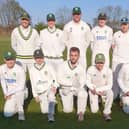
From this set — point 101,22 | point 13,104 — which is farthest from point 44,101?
point 101,22

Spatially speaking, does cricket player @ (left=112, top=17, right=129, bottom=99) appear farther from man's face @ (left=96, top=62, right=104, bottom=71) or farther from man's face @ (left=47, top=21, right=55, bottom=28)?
man's face @ (left=47, top=21, right=55, bottom=28)

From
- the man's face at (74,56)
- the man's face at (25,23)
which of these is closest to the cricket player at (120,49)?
the man's face at (74,56)

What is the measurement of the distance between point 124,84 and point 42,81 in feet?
6.49

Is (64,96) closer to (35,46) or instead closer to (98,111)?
(98,111)

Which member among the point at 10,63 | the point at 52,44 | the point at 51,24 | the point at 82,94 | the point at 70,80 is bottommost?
the point at 82,94

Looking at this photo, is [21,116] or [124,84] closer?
[21,116]

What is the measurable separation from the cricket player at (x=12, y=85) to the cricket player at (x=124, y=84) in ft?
7.76

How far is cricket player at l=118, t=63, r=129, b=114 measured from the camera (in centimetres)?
940

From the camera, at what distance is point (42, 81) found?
9.42m

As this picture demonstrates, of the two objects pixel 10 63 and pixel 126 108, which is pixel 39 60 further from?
pixel 126 108

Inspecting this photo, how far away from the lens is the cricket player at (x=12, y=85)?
884 cm

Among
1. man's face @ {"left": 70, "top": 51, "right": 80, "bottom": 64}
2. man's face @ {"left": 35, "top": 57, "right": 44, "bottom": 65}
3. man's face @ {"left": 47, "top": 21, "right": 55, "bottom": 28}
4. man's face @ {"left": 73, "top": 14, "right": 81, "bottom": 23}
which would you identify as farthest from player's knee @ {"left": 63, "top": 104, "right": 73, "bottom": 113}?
man's face @ {"left": 73, "top": 14, "right": 81, "bottom": 23}

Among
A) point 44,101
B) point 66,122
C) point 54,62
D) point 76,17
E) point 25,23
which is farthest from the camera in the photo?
point 54,62

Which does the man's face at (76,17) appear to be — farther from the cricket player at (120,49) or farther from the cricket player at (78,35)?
the cricket player at (120,49)
